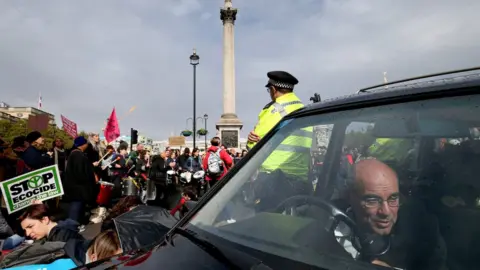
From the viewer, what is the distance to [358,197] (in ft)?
5.08

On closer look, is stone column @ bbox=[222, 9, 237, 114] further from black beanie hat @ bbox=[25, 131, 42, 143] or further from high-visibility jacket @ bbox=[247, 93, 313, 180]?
high-visibility jacket @ bbox=[247, 93, 313, 180]

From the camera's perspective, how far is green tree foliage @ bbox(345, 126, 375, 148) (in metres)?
1.64

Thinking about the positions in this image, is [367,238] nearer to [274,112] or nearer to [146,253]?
[146,253]

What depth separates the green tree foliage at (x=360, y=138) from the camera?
164 centimetres

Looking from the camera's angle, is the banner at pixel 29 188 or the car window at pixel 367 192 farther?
the banner at pixel 29 188

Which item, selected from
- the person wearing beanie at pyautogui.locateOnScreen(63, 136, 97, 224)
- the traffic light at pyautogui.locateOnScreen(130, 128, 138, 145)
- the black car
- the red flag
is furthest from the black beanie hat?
the traffic light at pyautogui.locateOnScreen(130, 128, 138, 145)

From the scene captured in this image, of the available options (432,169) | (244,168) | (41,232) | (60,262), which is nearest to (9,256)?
(60,262)

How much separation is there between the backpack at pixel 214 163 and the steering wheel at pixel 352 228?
796 cm

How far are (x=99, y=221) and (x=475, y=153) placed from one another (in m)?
7.96

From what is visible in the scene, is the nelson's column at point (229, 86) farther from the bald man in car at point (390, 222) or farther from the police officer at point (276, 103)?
the bald man in car at point (390, 222)

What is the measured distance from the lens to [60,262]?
2688 mm

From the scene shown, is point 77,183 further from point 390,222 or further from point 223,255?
point 390,222

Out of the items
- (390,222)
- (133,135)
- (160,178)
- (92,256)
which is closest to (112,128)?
(133,135)

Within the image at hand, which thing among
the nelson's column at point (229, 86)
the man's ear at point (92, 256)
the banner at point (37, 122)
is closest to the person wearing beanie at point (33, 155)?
the man's ear at point (92, 256)
